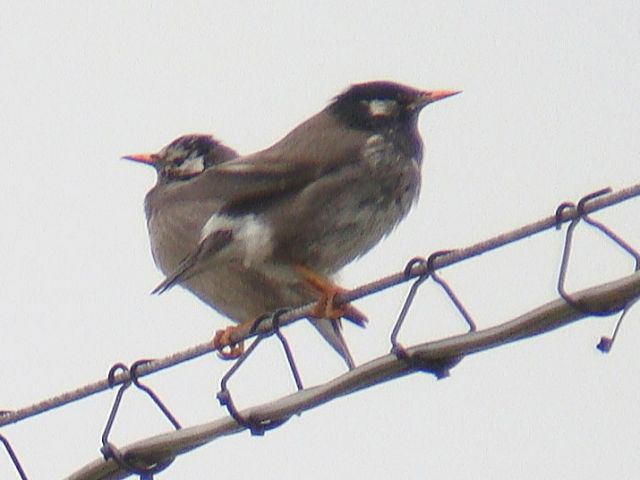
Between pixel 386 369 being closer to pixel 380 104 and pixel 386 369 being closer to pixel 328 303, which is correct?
pixel 328 303

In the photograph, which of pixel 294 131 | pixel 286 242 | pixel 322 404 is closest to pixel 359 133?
pixel 294 131

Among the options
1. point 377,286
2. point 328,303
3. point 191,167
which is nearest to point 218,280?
point 191,167

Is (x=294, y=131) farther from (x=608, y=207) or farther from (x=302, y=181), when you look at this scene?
(x=608, y=207)

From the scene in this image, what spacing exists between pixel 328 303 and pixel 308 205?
1399 mm

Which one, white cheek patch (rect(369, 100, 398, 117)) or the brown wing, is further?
white cheek patch (rect(369, 100, 398, 117))

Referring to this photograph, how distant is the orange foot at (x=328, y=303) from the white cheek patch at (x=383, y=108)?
3.04 feet

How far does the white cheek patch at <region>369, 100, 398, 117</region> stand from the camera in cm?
720

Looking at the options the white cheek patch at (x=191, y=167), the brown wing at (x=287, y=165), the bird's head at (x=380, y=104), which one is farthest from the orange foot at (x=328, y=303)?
the white cheek patch at (x=191, y=167)

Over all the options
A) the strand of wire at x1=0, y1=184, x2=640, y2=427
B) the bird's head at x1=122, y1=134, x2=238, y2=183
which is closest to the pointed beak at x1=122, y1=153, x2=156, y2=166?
the bird's head at x1=122, y1=134, x2=238, y2=183

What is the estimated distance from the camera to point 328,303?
5000mm

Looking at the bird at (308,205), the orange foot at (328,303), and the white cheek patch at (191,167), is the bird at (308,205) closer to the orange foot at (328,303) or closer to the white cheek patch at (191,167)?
the orange foot at (328,303)

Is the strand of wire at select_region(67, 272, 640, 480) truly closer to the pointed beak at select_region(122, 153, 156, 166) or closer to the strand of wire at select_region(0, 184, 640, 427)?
the strand of wire at select_region(0, 184, 640, 427)

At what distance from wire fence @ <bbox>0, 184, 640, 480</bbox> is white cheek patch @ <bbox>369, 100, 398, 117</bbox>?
289 cm

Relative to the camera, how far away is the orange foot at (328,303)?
4.98 meters
